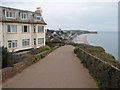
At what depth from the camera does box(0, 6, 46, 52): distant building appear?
988 inches

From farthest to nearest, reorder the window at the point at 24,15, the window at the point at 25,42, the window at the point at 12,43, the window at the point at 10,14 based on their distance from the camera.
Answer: the window at the point at 25,42, the window at the point at 24,15, the window at the point at 12,43, the window at the point at 10,14

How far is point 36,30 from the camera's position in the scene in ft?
105

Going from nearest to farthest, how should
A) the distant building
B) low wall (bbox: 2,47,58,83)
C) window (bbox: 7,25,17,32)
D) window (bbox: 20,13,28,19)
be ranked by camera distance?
low wall (bbox: 2,47,58,83), the distant building, window (bbox: 7,25,17,32), window (bbox: 20,13,28,19)

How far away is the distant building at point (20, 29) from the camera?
25.1 meters

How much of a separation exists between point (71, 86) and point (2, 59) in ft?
17.5

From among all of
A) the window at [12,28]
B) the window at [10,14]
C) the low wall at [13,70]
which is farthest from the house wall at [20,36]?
the low wall at [13,70]

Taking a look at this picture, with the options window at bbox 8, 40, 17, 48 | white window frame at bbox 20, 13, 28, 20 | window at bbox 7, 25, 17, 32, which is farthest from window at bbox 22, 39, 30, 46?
white window frame at bbox 20, 13, 28, 20

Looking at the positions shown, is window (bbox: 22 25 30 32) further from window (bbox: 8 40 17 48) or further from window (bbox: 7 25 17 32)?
window (bbox: 8 40 17 48)

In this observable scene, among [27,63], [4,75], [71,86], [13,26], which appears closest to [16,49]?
[13,26]

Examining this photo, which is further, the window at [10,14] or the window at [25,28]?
the window at [25,28]

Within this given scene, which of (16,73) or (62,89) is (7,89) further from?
(16,73)

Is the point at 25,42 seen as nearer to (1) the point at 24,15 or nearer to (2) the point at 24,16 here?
(2) the point at 24,16

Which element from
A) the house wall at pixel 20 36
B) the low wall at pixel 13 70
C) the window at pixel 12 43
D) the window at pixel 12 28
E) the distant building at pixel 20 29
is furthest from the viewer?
the window at pixel 12 43

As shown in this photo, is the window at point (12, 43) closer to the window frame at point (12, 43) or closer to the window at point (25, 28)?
the window frame at point (12, 43)
